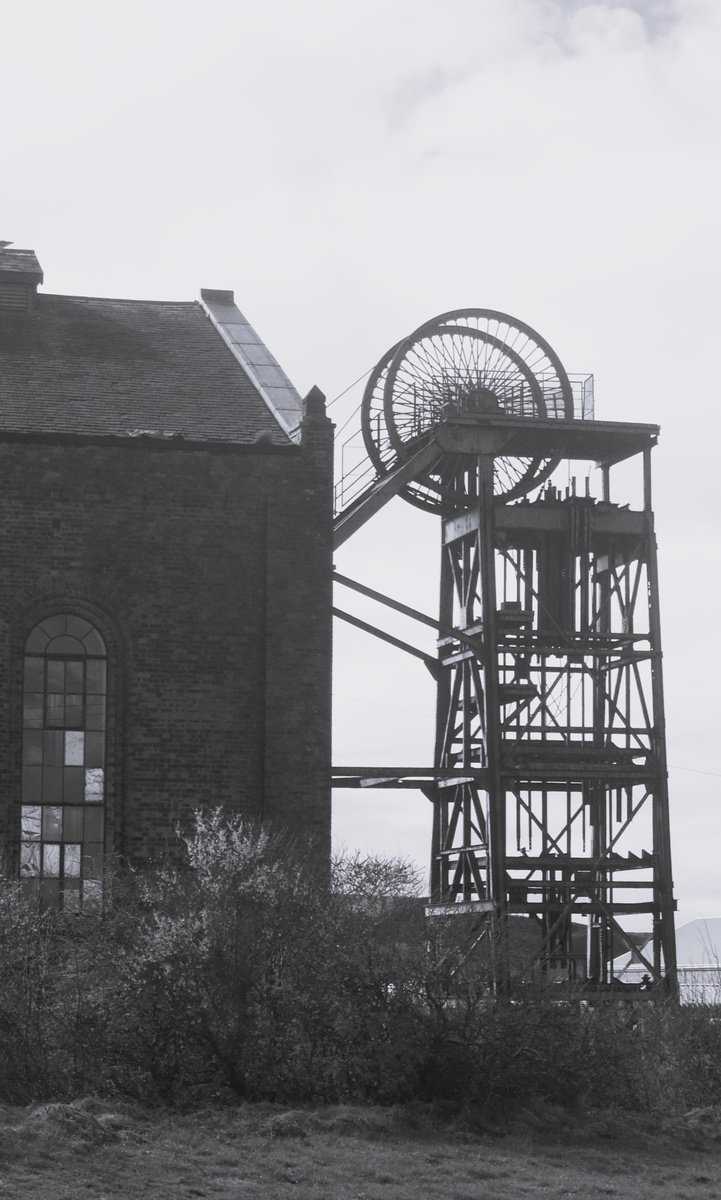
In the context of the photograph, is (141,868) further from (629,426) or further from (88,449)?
(629,426)

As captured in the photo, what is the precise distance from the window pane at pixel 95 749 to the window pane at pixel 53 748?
34cm

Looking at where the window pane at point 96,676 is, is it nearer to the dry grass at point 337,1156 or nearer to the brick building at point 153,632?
the brick building at point 153,632

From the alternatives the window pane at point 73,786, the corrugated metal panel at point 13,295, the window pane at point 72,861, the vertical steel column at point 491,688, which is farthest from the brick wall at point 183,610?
the corrugated metal panel at point 13,295

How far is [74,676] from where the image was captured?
79.0 feet

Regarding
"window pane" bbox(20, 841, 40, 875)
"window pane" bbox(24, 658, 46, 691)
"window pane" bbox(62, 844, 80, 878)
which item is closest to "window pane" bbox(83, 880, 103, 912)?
"window pane" bbox(62, 844, 80, 878)

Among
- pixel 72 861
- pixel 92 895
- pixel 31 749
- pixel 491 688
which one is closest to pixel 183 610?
pixel 31 749

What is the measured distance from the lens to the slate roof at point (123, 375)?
25141 mm

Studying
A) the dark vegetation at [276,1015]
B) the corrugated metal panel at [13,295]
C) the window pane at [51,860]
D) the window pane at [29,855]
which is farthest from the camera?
the corrugated metal panel at [13,295]

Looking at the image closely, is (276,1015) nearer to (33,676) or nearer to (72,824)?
(72,824)

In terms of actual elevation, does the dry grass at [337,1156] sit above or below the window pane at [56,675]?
below

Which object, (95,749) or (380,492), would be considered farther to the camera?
(380,492)

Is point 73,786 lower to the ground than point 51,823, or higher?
higher

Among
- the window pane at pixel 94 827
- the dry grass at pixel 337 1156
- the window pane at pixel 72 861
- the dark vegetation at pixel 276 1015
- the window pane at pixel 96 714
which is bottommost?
the dry grass at pixel 337 1156

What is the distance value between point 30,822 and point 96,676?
2.14 m
